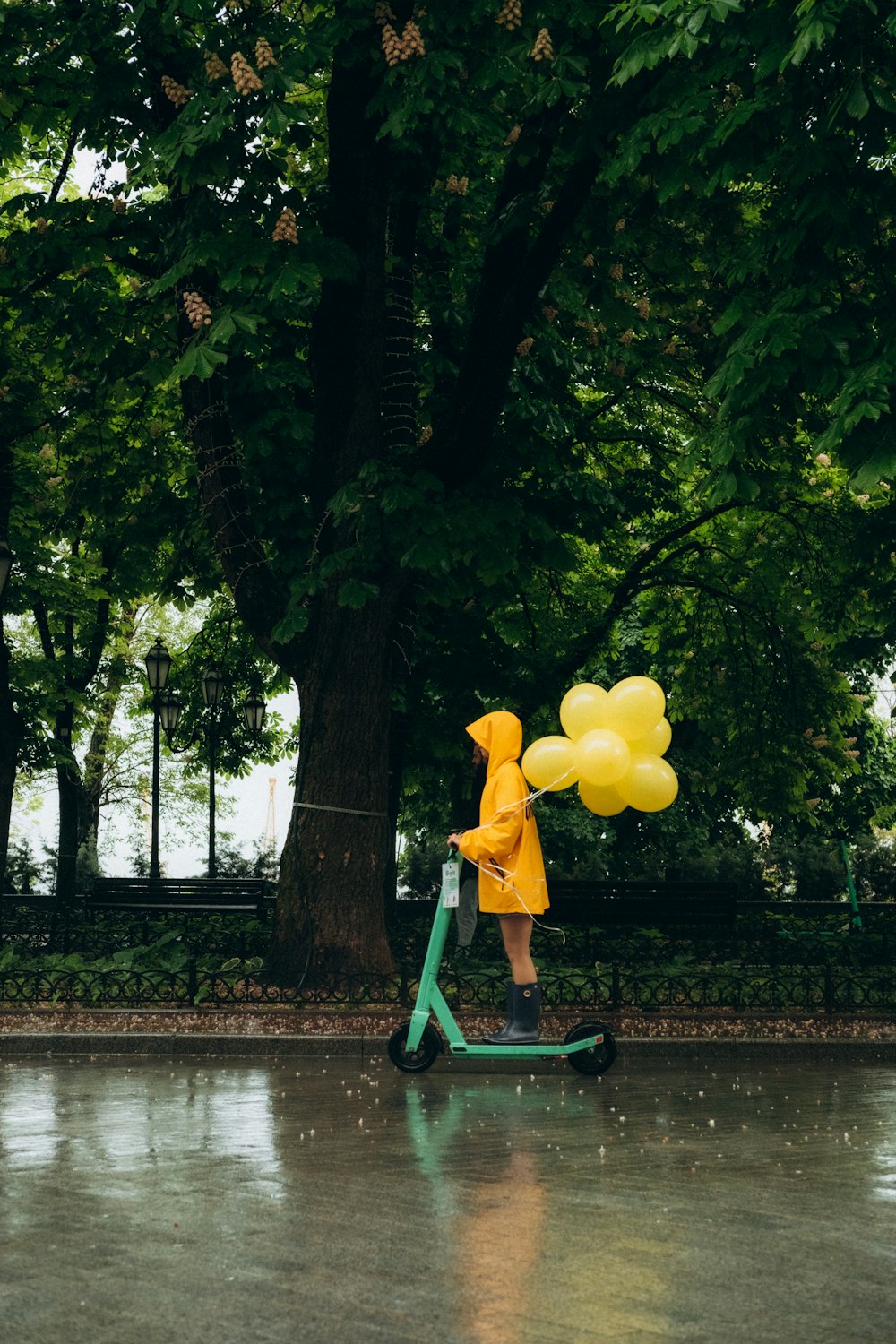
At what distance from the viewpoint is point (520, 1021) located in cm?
990

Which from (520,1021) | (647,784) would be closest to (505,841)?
(647,784)

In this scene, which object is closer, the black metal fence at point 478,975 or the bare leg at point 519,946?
the bare leg at point 519,946

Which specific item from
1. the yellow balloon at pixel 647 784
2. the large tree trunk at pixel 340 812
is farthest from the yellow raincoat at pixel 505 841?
the large tree trunk at pixel 340 812

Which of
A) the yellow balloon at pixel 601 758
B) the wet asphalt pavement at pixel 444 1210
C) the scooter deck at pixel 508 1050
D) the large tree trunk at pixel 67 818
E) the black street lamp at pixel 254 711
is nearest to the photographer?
the wet asphalt pavement at pixel 444 1210

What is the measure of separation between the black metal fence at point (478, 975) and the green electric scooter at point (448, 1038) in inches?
84.4

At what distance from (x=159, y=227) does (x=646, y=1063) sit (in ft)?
25.4

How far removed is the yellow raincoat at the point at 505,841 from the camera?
9719 mm

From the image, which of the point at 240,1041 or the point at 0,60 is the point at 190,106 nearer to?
the point at 0,60

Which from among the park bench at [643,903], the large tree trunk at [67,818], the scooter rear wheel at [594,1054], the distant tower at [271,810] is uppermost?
the distant tower at [271,810]

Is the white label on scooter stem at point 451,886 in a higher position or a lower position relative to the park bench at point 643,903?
lower

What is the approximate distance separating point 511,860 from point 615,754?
0.90 metres

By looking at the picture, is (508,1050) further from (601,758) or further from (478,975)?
(478,975)

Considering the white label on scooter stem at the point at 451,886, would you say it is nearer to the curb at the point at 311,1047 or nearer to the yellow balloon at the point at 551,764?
the yellow balloon at the point at 551,764

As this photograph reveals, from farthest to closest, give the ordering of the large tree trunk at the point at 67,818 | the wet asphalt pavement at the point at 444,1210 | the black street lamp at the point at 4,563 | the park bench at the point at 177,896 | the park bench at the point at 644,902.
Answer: the large tree trunk at the point at 67,818 → the park bench at the point at 177,896 → the park bench at the point at 644,902 → the black street lamp at the point at 4,563 → the wet asphalt pavement at the point at 444,1210
